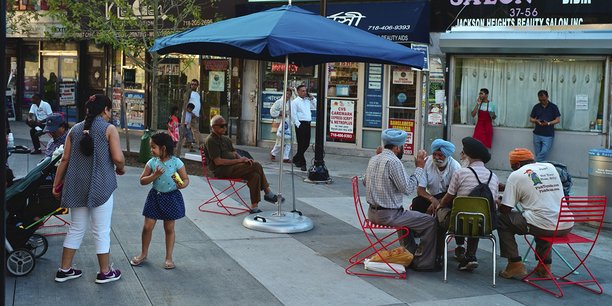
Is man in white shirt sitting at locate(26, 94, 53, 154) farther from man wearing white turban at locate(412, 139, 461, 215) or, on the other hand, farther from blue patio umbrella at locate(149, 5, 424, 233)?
man wearing white turban at locate(412, 139, 461, 215)

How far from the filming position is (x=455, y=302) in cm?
605

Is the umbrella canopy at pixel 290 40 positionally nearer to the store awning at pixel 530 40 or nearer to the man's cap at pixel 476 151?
the man's cap at pixel 476 151

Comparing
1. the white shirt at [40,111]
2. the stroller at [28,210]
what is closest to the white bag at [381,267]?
the stroller at [28,210]

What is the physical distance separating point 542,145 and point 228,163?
7902 mm

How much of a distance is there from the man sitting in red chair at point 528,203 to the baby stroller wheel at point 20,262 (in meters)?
4.30

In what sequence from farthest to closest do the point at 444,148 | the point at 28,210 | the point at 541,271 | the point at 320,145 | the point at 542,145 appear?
1. the point at 542,145
2. the point at 320,145
3. the point at 444,148
4. the point at 541,271
5. the point at 28,210

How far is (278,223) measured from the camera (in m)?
8.40

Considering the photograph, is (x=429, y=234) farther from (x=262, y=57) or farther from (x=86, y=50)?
(x=86, y=50)

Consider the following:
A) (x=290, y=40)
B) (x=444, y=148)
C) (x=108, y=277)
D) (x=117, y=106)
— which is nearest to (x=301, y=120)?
(x=290, y=40)

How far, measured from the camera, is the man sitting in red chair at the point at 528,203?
260 inches

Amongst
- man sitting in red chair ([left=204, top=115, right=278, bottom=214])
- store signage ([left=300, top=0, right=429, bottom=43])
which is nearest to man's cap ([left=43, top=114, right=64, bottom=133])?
man sitting in red chair ([left=204, top=115, right=278, bottom=214])

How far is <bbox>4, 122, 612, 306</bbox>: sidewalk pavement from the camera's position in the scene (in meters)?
5.84

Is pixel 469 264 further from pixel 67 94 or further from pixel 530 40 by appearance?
pixel 67 94

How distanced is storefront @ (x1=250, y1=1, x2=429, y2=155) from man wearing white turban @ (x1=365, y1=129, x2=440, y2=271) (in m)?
8.89
